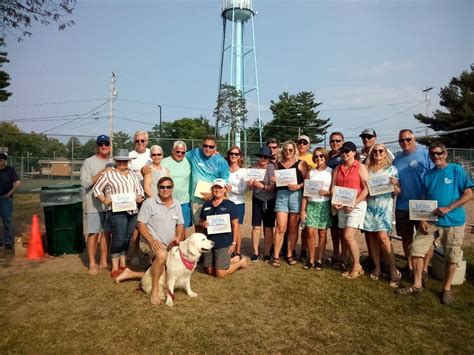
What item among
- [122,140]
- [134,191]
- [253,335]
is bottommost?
[253,335]

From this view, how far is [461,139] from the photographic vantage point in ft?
97.6

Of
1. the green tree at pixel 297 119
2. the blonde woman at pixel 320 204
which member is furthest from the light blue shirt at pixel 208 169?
the green tree at pixel 297 119

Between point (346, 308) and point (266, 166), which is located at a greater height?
point (266, 166)

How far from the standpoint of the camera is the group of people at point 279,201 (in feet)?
14.4

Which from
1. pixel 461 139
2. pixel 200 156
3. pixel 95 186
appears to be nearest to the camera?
pixel 95 186

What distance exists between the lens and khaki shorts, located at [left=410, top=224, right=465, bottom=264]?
4.28 metres

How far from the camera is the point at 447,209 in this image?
4.26 m

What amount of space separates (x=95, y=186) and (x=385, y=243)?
4.31 meters

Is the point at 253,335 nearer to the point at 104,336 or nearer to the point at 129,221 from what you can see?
the point at 104,336

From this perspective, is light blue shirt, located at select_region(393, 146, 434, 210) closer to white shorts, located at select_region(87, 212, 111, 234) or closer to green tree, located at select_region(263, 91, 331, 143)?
white shorts, located at select_region(87, 212, 111, 234)

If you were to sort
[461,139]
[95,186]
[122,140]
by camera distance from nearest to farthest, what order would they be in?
[95,186]
[122,140]
[461,139]

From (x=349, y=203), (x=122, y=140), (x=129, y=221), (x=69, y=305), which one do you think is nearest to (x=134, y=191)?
(x=129, y=221)

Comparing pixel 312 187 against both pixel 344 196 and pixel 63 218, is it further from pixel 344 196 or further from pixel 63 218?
pixel 63 218

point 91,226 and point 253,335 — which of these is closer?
point 253,335
